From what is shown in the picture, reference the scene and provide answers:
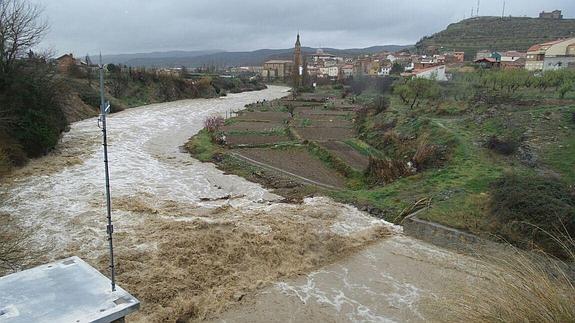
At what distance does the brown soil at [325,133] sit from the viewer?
81.8 ft

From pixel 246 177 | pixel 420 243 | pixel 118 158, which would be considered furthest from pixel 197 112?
pixel 420 243

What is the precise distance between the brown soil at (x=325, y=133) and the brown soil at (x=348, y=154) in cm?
226

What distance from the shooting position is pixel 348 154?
19906 mm

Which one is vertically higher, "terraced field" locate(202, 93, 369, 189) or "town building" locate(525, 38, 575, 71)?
"town building" locate(525, 38, 575, 71)

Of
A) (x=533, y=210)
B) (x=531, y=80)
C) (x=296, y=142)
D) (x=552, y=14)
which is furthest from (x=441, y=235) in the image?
(x=552, y=14)

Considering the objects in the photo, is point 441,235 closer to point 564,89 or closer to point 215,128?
point 215,128

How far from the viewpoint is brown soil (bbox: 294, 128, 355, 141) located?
24.9 m

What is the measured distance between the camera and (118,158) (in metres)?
20.1

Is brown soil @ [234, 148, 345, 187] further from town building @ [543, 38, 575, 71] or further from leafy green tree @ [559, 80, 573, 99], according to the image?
town building @ [543, 38, 575, 71]

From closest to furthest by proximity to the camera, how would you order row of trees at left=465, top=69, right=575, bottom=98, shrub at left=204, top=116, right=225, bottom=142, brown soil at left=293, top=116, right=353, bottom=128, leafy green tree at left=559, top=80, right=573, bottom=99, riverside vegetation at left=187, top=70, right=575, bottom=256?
riverside vegetation at left=187, top=70, right=575, bottom=256 → shrub at left=204, top=116, right=225, bottom=142 → leafy green tree at left=559, top=80, right=573, bottom=99 → brown soil at left=293, top=116, right=353, bottom=128 → row of trees at left=465, top=69, right=575, bottom=98

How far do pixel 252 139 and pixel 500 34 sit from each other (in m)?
96.8

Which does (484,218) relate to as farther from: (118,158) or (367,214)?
(118,158)

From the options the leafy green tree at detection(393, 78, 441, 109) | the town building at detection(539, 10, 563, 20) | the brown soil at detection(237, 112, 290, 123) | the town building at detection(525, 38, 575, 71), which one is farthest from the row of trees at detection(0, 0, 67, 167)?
the town building at detection(539, 10, 563, 20)

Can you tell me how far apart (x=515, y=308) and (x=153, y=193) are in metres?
12.8
